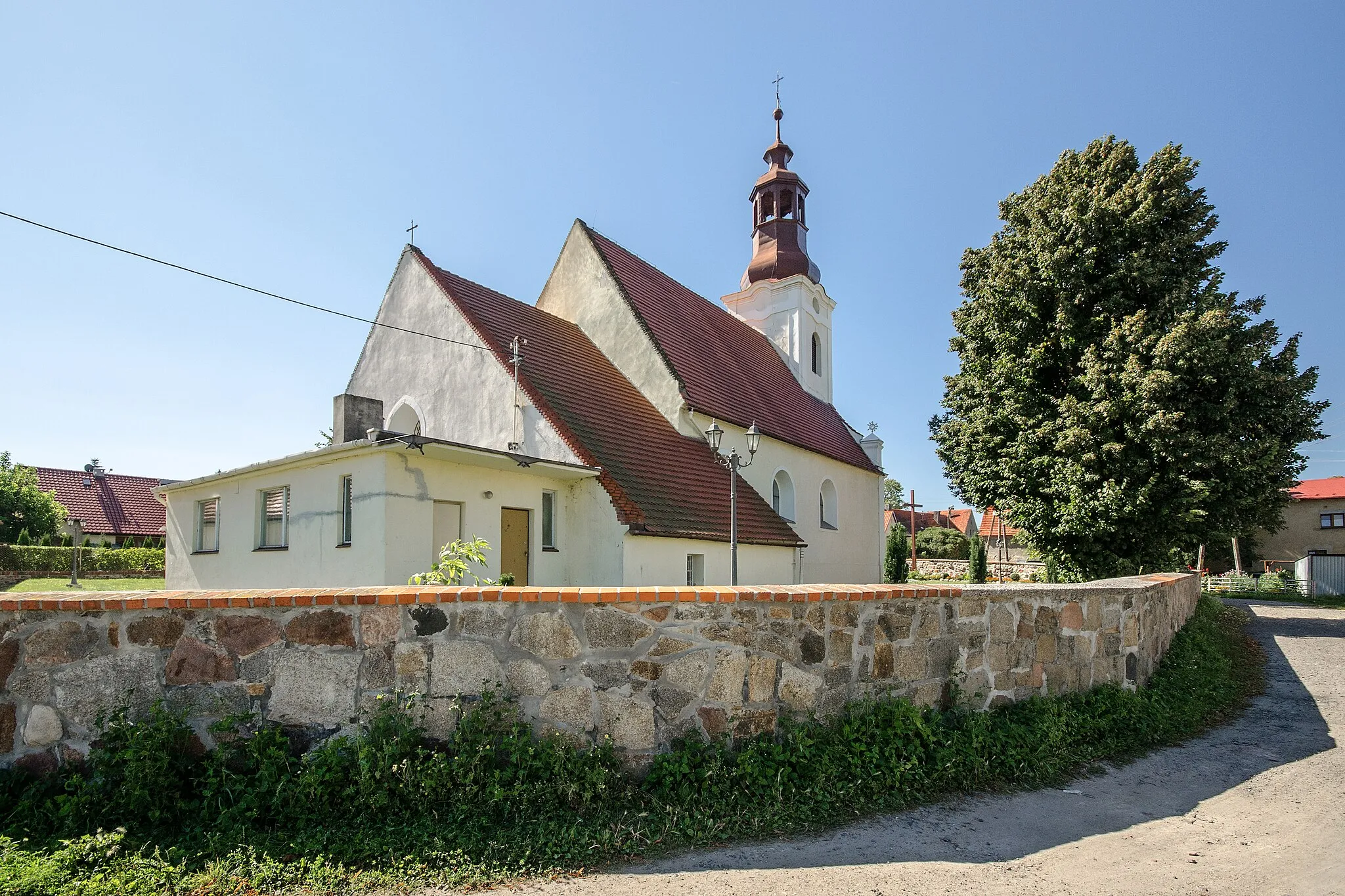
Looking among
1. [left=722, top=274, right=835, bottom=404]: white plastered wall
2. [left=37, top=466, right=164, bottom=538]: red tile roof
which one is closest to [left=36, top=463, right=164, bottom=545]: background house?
[left=37, top=466, right=164, bottom=538]: red tile roof

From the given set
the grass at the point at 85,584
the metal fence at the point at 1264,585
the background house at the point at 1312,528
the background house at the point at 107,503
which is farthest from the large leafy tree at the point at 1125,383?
the background house at the point at 107,503

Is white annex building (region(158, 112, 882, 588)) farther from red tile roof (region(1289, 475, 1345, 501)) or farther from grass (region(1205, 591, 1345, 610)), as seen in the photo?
red tile roof (region(1289, 475, 1345, 501))

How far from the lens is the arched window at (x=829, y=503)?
74.5 feet

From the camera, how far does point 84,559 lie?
3003 cm

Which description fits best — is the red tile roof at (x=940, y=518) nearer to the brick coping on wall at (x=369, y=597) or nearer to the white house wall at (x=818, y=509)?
the white house wall at (x=818, y=509)

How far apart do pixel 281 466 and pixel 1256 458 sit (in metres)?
17.2

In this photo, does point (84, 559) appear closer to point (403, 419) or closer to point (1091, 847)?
point (403, 419)

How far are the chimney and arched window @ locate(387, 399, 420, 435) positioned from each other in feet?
8.41

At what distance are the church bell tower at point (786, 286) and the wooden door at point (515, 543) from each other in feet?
51.7

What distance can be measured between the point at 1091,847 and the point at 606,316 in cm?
1569

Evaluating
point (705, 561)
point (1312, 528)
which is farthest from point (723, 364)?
point (1312, 528)

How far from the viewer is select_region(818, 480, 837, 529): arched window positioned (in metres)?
22.7

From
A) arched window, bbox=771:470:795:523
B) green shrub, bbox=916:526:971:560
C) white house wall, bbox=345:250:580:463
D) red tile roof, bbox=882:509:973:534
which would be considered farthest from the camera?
red tile roof, bbox=882:509:973:534

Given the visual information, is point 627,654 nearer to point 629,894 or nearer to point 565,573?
point 629,894
